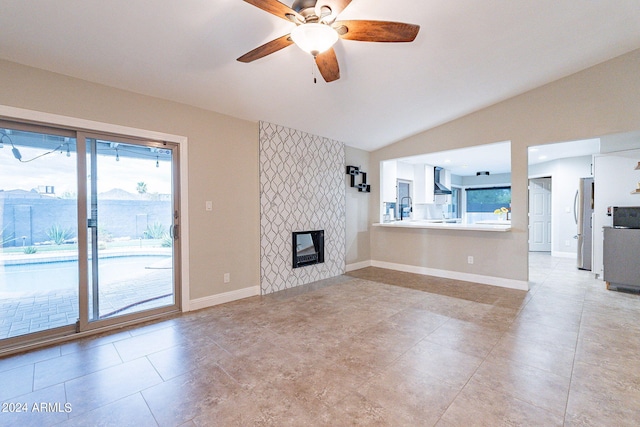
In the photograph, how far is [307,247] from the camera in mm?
4691

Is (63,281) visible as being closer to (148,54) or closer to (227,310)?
(227,310)

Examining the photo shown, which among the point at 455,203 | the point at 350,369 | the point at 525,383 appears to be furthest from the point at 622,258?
the point at 455,203

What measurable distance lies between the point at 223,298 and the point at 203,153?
187 centimetres

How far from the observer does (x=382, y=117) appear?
427 centimetres

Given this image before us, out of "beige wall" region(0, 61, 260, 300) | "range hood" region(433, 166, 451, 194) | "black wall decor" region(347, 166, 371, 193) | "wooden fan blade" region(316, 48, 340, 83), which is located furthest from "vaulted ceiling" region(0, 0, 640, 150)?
"range hood" region(433, 166, 451, 194)

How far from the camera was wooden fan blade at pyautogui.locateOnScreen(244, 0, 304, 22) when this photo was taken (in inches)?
62.8

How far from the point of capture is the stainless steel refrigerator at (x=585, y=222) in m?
5.08

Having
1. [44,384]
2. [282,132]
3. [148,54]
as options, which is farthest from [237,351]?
[282,132]

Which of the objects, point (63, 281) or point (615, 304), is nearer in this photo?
point (63, 281)

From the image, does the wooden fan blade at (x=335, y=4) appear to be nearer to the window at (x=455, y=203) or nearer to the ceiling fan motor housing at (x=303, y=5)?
the ceiling fan motor housing at (x=303, y=5)

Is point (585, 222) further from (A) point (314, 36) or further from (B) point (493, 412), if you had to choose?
(A) point (314, 36)

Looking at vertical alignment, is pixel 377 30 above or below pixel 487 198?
above

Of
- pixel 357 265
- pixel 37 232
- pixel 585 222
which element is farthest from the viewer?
pixel 357 265

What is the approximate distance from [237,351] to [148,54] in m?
2.68
